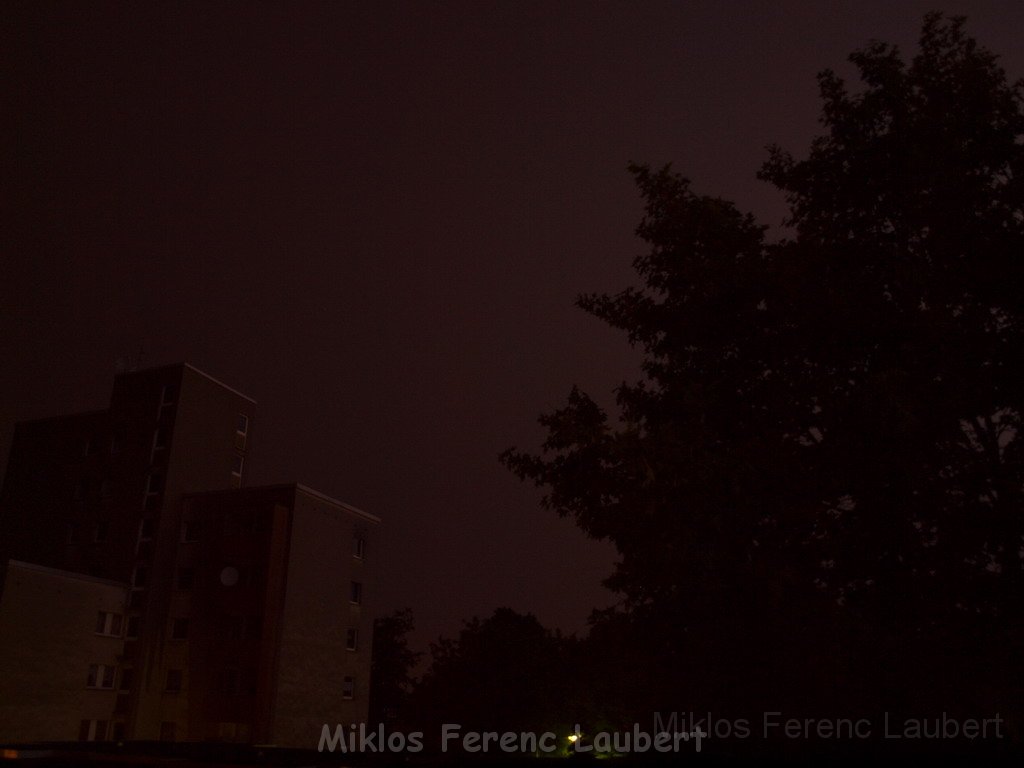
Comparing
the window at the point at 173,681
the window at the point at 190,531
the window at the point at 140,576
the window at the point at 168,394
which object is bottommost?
the window at the point at 173,681

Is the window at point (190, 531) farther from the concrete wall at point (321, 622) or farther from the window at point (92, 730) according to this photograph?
the window at point (92, 730)

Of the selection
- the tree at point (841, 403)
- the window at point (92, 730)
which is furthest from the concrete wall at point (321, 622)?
the tree at point (841, 403)

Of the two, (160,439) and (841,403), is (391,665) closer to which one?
(160,439)

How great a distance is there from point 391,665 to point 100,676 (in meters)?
38.6

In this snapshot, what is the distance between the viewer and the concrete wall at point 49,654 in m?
35.2

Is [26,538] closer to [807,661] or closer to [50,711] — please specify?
[50,711]

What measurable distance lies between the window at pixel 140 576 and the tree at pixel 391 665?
32.8m

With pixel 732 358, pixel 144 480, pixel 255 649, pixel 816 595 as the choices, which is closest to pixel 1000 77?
pixel 732 358

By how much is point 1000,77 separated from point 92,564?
4726cm

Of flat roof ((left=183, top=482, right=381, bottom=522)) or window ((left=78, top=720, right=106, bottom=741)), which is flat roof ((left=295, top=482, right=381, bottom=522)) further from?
window ((left=78, top=720, right=106, bottom=741))

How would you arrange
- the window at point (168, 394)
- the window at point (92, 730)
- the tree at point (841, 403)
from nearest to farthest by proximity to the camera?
the tree at point (841, 403), the window at point (92, 730), the window at point (168, 394)

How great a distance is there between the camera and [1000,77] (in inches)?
444

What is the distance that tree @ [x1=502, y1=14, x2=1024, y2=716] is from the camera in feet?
29.4

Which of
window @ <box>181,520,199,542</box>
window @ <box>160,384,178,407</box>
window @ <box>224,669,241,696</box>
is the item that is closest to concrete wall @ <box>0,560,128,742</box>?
window @ <box>181,520,199,542</box>
